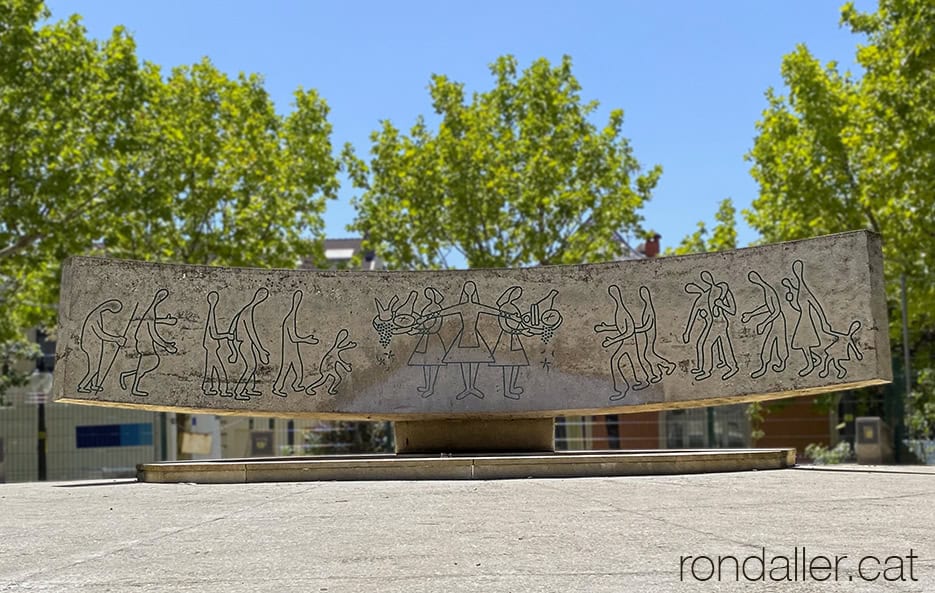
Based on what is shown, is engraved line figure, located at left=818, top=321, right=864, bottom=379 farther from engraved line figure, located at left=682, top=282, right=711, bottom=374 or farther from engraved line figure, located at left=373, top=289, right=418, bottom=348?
engraved line figure, located at left=373, top=289, right=418, bottom=348

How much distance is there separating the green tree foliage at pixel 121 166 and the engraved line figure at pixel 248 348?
29.9ft

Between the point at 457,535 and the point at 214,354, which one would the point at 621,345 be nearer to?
the point at 214,354

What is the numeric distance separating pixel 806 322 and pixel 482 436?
15.4 ft

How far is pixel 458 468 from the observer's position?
12.0m

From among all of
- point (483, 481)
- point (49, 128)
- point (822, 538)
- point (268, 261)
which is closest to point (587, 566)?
point (822, 538)

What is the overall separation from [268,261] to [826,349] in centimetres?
1918

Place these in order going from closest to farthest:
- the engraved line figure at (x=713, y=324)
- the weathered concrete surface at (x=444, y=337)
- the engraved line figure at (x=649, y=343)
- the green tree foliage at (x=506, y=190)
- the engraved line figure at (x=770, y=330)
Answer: the engraved line figure at (x=770, y=330), the weathered concrete surface at (x=444, y=337), the engraved line figure at (x=713, y=324), the engraved line figure at (x=649, y=343), the green tree foliage at (x=506, y=190)

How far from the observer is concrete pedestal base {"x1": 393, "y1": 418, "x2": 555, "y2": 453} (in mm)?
15438

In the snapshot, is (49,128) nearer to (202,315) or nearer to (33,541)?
(202,315)

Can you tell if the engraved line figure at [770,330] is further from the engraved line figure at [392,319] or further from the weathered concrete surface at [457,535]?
the engraved line figure at [392,319]

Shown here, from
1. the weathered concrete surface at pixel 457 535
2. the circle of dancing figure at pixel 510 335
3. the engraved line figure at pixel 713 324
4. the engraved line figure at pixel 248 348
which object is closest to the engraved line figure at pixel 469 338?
the circle of dancing figure at pixel 510 335

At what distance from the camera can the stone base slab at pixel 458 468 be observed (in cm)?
1198

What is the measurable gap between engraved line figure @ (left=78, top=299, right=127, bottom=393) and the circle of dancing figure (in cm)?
497

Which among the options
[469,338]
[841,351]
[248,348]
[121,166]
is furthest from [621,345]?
[121,166]
